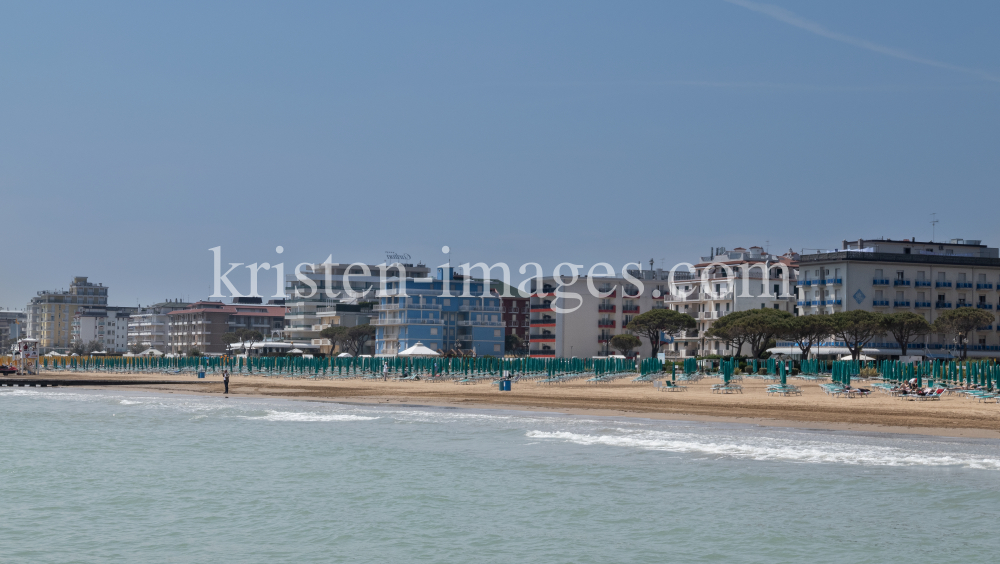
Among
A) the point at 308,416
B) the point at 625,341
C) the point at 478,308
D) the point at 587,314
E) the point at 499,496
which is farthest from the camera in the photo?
the point at 587,314

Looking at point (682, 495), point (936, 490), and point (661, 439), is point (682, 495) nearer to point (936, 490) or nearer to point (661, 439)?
point (936, 490)

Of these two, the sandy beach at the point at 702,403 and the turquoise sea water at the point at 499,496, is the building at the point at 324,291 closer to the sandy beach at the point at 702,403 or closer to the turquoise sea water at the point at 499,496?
the sandy beach at the point at 702,403

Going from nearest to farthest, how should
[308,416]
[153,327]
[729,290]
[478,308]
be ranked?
[308,416]
[729,290]
[478,308]
[153,327]

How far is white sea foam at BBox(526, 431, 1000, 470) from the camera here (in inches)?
850

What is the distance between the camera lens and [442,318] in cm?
10469

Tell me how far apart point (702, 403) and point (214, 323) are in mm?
125215

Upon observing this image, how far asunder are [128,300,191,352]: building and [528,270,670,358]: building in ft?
278

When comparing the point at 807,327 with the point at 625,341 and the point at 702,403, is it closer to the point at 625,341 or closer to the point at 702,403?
the point at 702,403

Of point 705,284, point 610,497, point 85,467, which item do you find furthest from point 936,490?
point 705,284

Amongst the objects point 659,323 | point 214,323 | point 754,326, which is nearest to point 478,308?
point 659,323

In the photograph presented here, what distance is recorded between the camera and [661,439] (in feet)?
87.9

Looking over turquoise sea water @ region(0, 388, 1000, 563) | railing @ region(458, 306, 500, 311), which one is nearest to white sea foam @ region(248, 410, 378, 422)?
turquoise sea water @ region(0, 388, 1000, 563)

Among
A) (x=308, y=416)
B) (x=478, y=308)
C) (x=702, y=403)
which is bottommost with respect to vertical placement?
(x=308, y=416)

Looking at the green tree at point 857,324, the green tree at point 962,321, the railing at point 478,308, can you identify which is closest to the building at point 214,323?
the railing at point 478,308
